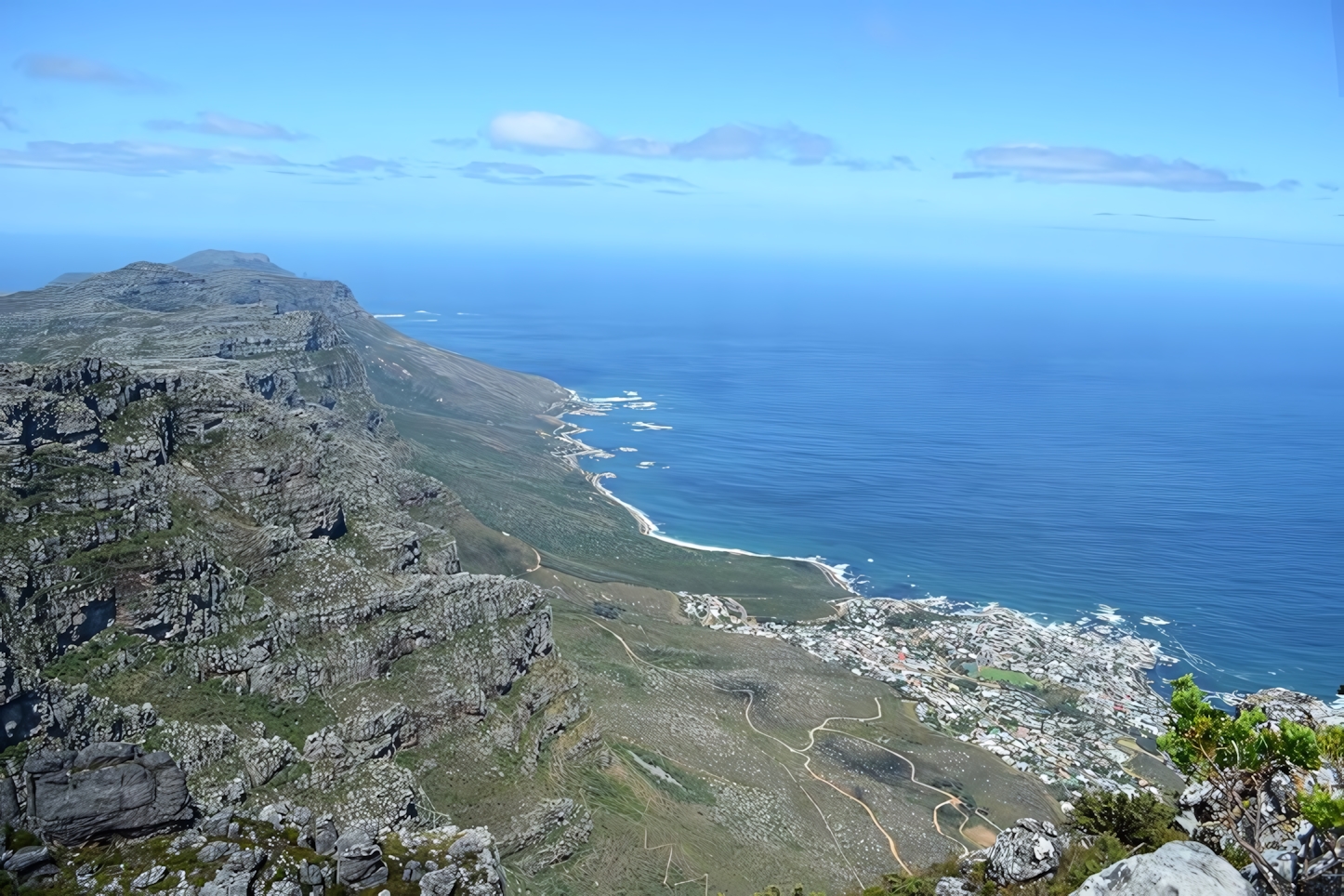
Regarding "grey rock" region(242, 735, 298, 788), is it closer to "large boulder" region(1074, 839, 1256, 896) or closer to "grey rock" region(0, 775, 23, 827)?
"grey rock" region(0, 775, 23, 827)

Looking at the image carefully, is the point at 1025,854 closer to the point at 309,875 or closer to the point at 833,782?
the point at 309,875

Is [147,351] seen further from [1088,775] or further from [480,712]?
[1088,775]

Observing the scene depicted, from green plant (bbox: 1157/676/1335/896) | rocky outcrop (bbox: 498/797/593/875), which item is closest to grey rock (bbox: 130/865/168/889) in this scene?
rocky outcrop (bbox: 498/797/593/875)

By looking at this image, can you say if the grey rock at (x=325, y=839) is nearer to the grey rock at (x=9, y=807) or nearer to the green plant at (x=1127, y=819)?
the grey rock at (x=9, y=807)

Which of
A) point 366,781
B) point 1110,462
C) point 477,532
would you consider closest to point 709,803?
point 366,781

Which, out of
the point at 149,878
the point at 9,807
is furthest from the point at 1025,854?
the point at 9,807
